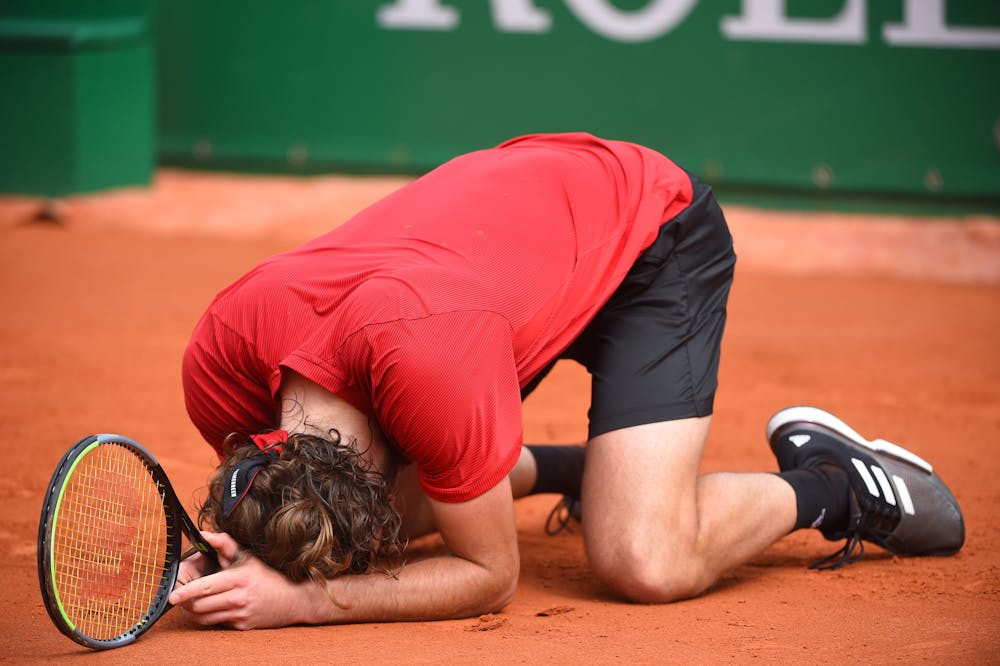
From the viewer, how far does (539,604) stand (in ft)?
8.73

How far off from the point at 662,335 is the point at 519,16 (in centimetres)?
420

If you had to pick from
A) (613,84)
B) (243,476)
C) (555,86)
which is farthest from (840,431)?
(555,86)

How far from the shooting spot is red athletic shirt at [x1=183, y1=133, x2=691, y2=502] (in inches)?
89.4

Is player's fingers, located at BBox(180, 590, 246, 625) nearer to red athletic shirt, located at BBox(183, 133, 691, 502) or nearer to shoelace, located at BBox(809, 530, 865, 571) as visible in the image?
red athletic shirt, located at BBox(183, 133, 691, 502)

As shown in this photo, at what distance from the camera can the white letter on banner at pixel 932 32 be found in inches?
236

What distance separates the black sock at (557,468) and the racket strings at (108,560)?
89 cm

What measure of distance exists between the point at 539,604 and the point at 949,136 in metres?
4.30

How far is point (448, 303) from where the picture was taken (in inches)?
92.0

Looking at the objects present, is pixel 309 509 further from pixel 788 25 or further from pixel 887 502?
pixel 788 25

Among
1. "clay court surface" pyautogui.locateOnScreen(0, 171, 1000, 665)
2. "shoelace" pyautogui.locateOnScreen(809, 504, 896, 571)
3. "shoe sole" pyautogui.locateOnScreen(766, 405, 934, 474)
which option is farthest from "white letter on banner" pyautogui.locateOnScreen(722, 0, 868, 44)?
"shoelace" pyautogui.locateOnScreen(809, 504, 896, 571)

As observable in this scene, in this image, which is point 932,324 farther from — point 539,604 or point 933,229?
point 539,604

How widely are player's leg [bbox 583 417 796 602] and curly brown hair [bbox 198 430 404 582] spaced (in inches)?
20.4

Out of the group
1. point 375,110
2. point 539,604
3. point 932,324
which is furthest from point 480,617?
point 375,110

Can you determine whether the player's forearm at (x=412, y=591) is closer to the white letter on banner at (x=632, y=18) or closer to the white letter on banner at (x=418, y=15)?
the white letter on banner at (x=632, y=18)
